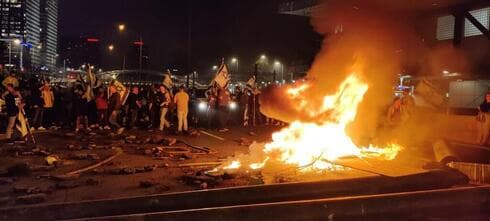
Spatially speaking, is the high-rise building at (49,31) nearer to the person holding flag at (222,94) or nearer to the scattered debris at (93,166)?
the person holding flag at (222,94)

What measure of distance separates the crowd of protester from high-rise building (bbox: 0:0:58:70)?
108 ft

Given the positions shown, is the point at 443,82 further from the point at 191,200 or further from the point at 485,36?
the point at 191,200

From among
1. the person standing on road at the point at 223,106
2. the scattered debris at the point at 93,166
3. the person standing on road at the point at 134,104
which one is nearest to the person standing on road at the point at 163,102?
the person standing on road at the point at 134,104

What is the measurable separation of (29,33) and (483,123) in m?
113

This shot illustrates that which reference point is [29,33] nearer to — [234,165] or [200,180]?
[234,165]

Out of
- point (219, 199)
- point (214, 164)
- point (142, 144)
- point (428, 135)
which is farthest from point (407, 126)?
point (219, 199)

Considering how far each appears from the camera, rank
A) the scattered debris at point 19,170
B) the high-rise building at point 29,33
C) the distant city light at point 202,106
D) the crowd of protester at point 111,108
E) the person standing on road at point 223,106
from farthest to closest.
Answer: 1. the high-rise building at point 29,33
2. the distant city light at point 202,106
3. the person standing on road at point 223,106
4. the crowd of protester at point 111,108
5. the scattered debris at point 19,170

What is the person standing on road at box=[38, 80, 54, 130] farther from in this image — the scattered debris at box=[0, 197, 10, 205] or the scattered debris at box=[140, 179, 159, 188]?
the scattered debris at box=[0, 197, 10, 205]

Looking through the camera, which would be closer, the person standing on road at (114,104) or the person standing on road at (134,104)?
the person standing on road at (114,104)

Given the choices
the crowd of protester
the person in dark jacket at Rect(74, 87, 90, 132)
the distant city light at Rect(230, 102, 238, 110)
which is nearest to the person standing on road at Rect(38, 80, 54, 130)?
the crowd of protester

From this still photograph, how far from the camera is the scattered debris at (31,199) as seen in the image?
718 cm

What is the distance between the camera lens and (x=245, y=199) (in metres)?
6.83

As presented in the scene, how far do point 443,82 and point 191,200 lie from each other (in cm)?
1633

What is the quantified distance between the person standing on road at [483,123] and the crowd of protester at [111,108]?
895 centimetres
